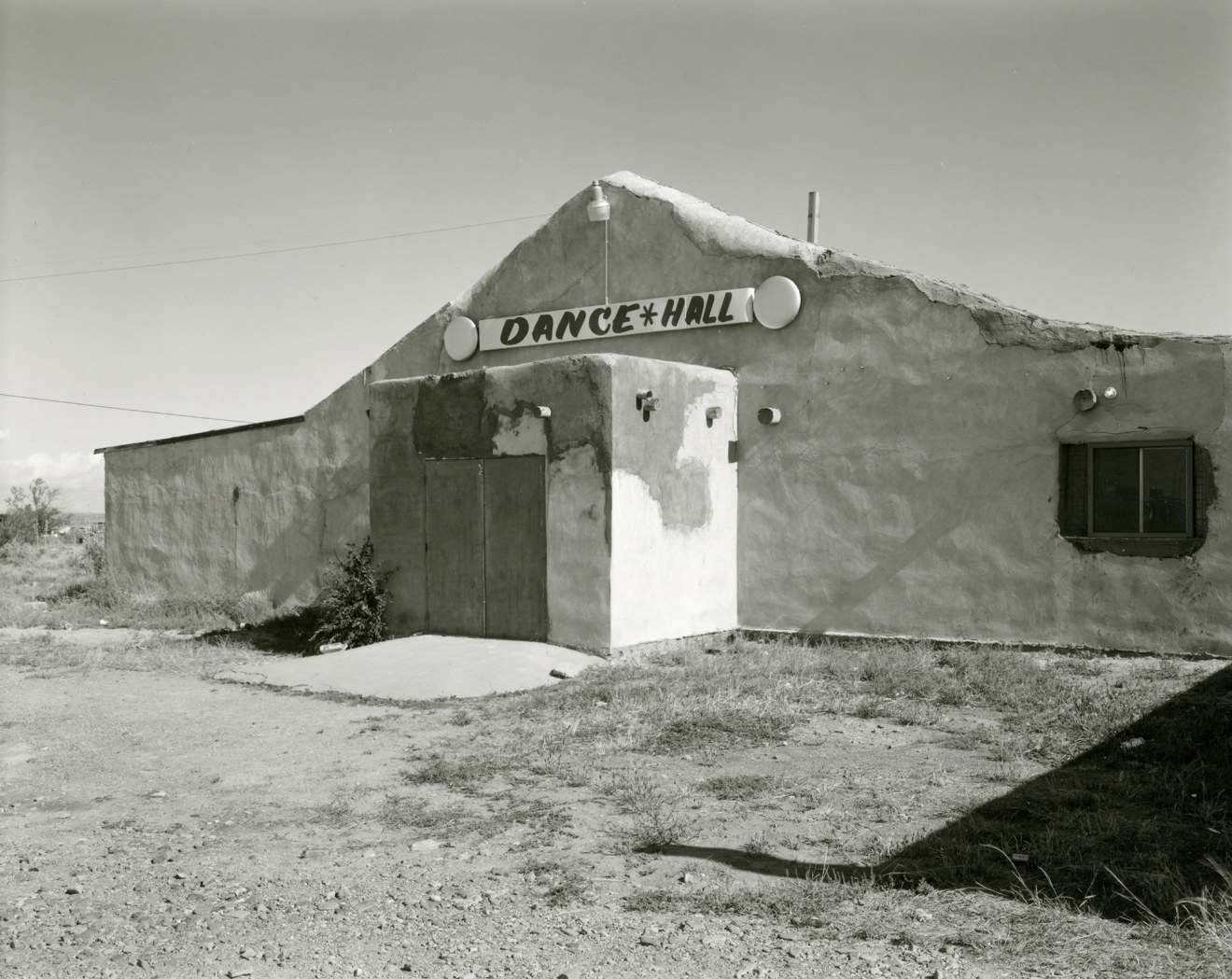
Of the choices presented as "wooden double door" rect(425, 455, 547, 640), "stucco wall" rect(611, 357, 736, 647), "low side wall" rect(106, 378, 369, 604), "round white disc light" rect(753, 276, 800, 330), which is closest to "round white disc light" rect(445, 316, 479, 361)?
"low side wall" rect(106, 378, 369, 604)

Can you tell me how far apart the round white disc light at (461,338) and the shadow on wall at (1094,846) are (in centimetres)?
1067

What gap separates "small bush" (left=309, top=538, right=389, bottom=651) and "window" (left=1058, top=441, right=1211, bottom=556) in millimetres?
8038

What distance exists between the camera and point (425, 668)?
1111cm

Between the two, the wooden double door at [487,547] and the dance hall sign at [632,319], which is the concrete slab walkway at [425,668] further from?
the dance hall sign at [632,319]

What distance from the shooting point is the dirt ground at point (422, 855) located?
4.11m

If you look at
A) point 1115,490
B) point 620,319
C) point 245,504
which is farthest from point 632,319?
point 245,504

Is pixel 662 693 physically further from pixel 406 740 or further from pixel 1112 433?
pixel 1112 433

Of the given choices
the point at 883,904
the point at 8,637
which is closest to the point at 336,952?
the point at 883,904

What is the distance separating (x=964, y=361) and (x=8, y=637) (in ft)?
42.5

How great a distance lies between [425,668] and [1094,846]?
7275 mm

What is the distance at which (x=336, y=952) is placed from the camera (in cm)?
416

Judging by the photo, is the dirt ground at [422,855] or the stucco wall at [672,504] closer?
the dirt ground at [422,855]

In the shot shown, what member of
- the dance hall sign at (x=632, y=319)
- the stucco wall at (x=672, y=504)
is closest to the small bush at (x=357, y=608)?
the stucco wall at (x=672, y=504)

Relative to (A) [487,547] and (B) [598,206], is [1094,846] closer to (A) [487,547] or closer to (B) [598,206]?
(A) [487,547]
